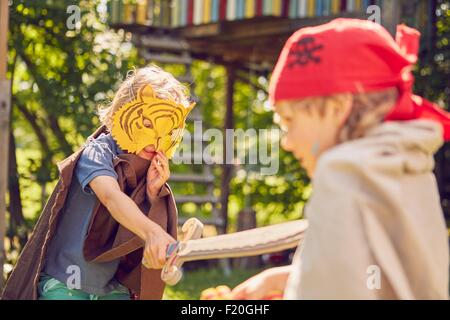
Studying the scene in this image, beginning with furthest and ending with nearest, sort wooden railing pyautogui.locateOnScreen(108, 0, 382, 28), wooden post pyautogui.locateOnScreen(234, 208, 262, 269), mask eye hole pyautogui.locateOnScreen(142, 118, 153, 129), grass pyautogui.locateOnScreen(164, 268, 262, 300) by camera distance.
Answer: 1. wooden post pyautogui.locateOnScreen(234, 208, 262, 269)
2. wooden railing pyautogui.locateOnScreen(108, 0, 382, 28)
3. grass pyautogui.locateOnScreen(164, 268, 262, 300)
4. mask eye hole pyautogui.locateOnScreen(142, 118, 153, 129)

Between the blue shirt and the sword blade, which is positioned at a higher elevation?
the sword blade

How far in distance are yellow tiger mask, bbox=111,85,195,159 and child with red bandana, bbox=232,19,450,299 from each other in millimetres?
1402

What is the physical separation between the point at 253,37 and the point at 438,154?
7.26 feet

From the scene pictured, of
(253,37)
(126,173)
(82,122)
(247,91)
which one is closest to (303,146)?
(126,173)

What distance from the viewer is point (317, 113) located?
2129 millimetres

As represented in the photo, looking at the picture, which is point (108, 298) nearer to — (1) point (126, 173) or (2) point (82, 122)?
(1) point (126, 173)

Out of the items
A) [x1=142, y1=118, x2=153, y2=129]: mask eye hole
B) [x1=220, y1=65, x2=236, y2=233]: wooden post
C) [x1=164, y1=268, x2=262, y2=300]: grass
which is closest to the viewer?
[x1=142, y1=118, x2=153, y2=129]: mask eye hole

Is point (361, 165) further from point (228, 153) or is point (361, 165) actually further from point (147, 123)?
point (228, 153)

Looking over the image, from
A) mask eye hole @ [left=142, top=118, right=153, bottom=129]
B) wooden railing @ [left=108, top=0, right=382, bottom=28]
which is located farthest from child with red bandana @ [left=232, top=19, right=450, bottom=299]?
wooden railing @ [left=108, top=0, right=382, bottom=28]

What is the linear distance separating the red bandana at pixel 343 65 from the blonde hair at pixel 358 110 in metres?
0.01

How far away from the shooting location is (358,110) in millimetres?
2121

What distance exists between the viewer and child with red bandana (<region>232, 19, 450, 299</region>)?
193cm

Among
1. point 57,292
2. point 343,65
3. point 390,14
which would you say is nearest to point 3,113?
point 57,292

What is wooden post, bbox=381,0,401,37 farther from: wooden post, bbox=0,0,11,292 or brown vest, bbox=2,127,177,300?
brown vest, bbox=2,127,177,300
